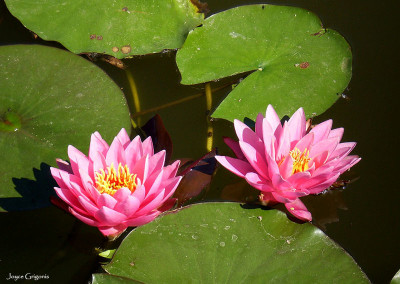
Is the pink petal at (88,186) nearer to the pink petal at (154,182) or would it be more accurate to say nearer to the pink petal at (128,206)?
the pink petal at (128,206)

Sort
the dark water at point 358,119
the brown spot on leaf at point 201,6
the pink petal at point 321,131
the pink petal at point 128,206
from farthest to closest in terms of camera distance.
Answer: the brown spot on leaf at point 201,6 < the dark water at point 358,119 < the pink petal at point 321,131 < the pink petal at point 128,206

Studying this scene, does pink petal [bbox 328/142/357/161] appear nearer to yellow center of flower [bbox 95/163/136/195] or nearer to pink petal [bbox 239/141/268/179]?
pink petal [bbox 239/141/268/179]

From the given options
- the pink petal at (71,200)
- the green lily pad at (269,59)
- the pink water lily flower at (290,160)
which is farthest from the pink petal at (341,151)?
the pink petal at (71,200)

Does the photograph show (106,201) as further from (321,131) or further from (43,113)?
(321,131)

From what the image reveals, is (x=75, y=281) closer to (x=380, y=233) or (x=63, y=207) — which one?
(x=63, y=207)

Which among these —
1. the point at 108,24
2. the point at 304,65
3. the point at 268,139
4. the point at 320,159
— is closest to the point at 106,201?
the point at 268,139

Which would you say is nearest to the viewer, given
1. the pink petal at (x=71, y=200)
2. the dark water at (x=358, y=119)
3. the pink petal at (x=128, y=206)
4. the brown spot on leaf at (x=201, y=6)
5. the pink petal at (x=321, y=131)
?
the pink petal at (x=128, y=206)

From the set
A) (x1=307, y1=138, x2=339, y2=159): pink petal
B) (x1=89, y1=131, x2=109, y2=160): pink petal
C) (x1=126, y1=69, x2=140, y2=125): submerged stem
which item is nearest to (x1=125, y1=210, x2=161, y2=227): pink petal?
(x1=89, y1=131, x2=109, y2=160): pink petal
